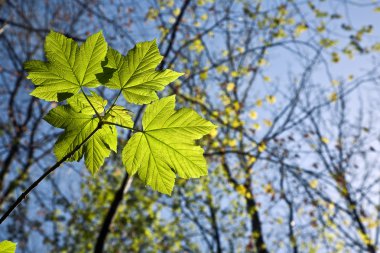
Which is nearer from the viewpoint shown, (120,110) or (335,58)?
(120,110)

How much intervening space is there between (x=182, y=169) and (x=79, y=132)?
1.09 ft

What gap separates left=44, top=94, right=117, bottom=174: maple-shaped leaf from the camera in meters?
0.96

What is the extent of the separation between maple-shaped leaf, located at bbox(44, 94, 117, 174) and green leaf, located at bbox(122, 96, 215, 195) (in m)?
0.08

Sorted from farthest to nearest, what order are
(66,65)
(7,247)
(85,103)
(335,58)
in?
(335,58)
(85,103)
(66,65)
(7,247)

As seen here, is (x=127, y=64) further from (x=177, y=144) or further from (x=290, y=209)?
(x=290, y=209)

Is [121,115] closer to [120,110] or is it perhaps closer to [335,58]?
[120,110]

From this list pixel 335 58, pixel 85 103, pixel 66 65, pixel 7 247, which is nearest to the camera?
pixel 7 247

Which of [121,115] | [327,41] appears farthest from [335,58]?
[121,115]

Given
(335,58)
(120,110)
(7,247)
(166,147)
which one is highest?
(335,58)

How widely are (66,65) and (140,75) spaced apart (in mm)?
203

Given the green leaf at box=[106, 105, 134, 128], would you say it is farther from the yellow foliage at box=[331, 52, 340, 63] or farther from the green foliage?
the yellow foliage at box=[331, 52, 340, 63]

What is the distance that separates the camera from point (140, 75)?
0.94 meters

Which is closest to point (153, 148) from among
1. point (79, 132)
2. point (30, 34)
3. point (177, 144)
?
point (177, 144)

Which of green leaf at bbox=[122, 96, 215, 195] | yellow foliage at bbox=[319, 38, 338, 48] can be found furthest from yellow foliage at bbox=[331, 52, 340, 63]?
green leaf at bbox=[122, 96, 215, 195]
